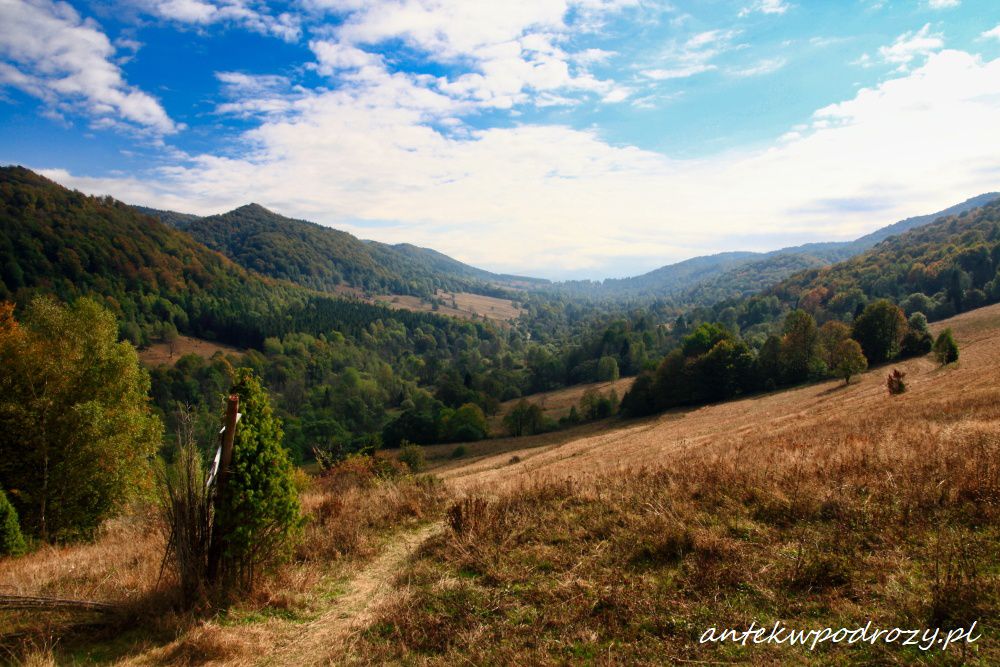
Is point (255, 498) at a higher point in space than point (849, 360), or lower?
higher

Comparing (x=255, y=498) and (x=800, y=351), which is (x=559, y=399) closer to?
(x=800, y=351)

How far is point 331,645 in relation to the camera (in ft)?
19.8

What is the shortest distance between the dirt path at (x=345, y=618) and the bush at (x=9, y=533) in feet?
34.7

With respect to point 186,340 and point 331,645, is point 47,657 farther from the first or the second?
point 186,340

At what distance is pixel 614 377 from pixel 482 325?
101 meters

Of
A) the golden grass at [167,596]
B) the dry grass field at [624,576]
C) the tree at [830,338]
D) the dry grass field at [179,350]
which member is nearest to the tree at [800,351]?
the tree at [830,338]

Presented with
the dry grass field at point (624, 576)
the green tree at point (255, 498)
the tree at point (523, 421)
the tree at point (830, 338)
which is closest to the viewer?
the dry grass field at point (624, 576)

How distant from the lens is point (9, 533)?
38.9 feet

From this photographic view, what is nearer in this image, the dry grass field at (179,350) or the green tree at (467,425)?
the green tree at (467,425)

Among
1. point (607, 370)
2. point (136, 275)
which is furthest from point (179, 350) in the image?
point (607, 370)

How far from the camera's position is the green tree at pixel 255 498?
710 cm

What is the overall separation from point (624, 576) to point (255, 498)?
5.59 metres

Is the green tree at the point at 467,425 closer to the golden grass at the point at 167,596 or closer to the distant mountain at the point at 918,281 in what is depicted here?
the golden grass at the point at 167,596

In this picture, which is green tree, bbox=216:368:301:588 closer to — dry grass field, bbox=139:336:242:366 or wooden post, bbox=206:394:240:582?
wooden post, bbox=206:394:240:582
